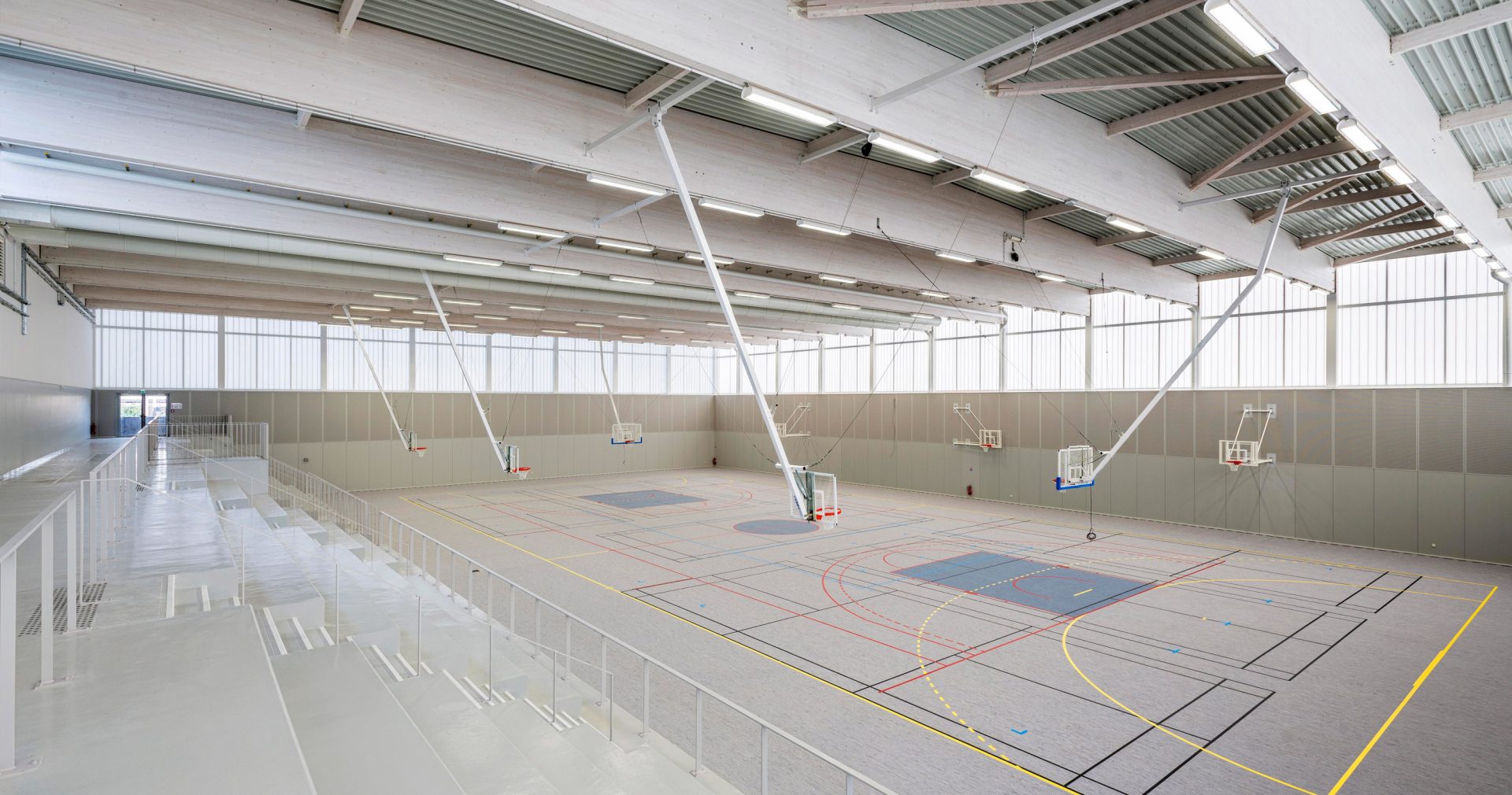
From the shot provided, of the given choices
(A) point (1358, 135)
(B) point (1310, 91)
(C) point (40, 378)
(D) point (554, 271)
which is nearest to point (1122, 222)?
(A) point (1358, 135)

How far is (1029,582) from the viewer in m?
16.1

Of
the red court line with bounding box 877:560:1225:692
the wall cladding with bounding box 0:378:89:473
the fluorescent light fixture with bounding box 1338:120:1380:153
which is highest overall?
the fluorescent light fixture with bounding box 1338:120:1380:153

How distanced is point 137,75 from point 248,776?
951cm

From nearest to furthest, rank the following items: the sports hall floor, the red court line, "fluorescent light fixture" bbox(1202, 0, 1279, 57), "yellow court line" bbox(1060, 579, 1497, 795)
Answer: "fluorescent light fixture" bbox(1202, 0, 1279, 57) < "yellow court line" bbox(1060, 579, 1497, 795) < the sports hall floor < the red court line

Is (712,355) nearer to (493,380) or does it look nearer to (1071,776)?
(493,380)

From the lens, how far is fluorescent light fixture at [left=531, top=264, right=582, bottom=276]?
17641mm

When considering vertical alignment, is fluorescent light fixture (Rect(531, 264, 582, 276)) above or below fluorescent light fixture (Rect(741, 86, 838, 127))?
above

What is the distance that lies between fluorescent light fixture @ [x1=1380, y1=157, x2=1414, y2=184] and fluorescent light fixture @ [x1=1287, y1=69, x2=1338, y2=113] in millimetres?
2435

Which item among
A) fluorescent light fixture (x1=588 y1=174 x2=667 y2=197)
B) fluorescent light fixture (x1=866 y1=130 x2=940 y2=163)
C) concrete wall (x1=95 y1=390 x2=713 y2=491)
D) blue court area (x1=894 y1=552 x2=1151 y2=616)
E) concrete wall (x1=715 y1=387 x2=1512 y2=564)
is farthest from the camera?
concrete wall (x1=95 y1=390 x2=713 y2=491)

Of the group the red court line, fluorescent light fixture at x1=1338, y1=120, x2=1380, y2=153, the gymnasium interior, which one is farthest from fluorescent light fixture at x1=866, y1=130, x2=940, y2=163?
the red court line

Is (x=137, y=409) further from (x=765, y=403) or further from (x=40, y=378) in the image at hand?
(x=765, y=403)

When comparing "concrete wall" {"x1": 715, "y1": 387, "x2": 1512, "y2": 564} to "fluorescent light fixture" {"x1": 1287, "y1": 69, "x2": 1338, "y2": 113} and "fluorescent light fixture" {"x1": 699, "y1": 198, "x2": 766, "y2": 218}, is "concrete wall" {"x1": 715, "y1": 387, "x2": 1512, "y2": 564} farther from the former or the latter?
"fluorescent light fixture" {"x1": 699, "y1": 198, "x2": 766, "y2": 218}

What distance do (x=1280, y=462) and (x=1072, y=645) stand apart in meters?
15.7

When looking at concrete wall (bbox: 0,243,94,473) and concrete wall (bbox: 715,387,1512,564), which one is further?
concrete wall (bbox: 715,387,1512,564)
